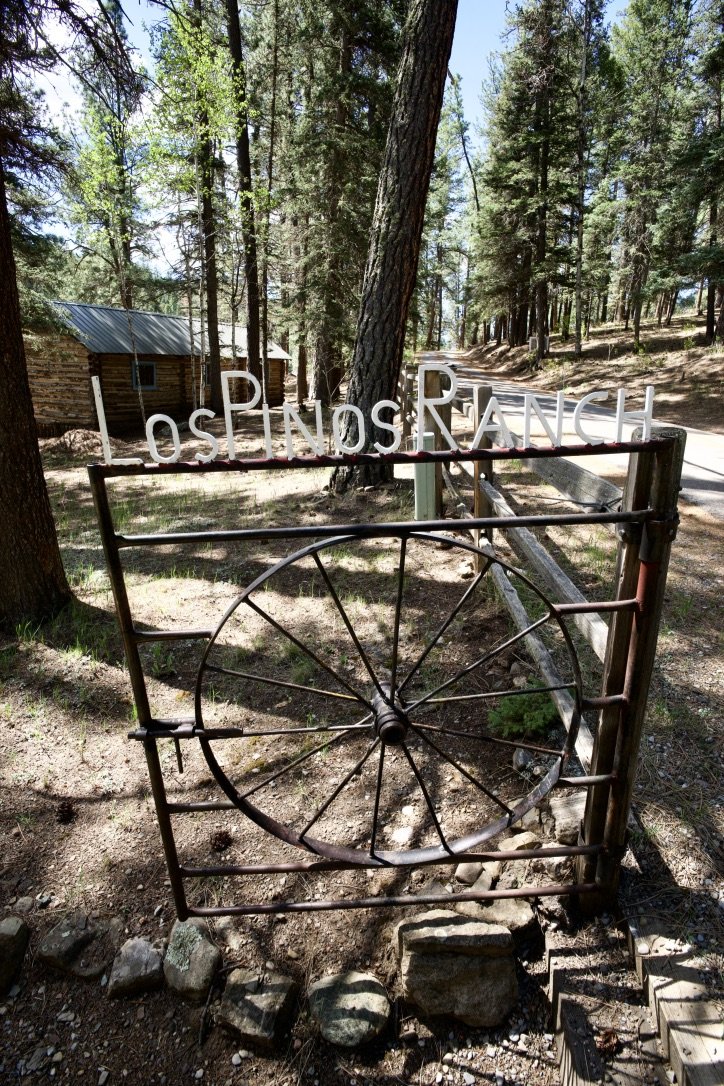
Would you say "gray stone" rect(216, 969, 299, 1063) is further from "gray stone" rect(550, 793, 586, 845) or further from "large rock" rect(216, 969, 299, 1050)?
"gray stone" rect(550, 793, 586, 845)

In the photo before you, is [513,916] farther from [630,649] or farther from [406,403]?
[406,403]

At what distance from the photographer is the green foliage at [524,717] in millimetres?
3020

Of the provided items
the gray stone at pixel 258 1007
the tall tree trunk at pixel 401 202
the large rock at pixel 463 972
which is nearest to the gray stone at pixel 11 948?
the gray stone at pixel 258 1007

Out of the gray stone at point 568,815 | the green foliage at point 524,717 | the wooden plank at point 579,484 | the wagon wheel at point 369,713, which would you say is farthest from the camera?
the green foliage at point 524,717

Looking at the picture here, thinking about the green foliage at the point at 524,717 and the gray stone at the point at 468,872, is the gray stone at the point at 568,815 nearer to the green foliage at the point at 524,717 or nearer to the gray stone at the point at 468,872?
the gray stone at the point at 468,872

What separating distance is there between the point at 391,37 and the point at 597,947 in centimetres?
1658

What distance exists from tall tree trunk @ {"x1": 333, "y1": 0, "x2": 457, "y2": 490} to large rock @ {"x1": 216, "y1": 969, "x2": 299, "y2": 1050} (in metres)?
4.70

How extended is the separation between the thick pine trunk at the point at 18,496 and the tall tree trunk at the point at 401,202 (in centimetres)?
288

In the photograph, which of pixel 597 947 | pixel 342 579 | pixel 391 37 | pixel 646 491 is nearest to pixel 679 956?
pixel 597 947

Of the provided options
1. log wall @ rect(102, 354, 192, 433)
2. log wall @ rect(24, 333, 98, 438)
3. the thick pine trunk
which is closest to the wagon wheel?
the thick pine trunk

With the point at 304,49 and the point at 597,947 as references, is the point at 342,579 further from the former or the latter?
the point at 304,49

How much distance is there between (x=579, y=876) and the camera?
2178mm

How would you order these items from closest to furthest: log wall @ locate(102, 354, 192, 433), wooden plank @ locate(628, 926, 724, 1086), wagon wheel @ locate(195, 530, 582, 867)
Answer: wooden plank @ locate(628, 926, 724, 1086) → wagon wheel @ locate(195, 530, 582, 867) → log wall @ locate(102, 354, 192, 433)

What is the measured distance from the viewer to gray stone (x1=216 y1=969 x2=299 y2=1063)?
193 centimetres
